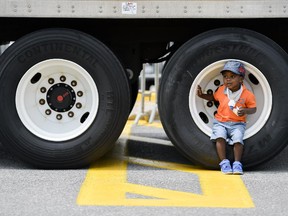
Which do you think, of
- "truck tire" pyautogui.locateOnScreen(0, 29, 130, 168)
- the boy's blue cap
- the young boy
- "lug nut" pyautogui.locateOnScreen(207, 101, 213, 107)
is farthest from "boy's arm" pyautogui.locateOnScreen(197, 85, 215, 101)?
"truck tire" pyautogui.locateOnScreen(0, 29, 130, 168)

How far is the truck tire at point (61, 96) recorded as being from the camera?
23.1ft

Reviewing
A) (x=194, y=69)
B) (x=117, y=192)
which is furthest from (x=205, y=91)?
(x=117, y=192)

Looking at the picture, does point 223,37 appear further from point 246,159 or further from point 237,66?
point 246,159

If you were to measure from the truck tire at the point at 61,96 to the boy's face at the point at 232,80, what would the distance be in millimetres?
797

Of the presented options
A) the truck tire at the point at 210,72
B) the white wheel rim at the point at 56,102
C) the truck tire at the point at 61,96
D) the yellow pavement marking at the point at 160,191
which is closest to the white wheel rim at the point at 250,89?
the truck tire at the point at 210,72

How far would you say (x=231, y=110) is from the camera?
7.09 m

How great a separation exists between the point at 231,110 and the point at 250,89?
0.92ft

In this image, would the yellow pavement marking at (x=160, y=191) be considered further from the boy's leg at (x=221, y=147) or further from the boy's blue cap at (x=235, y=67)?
the boy's blue cap at (x=235, y=67)

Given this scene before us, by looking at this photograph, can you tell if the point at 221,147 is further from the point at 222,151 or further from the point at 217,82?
the point at 217,82

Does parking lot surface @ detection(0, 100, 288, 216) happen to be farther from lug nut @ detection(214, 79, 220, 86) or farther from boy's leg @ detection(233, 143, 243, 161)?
lug nut @ detection(214, 79, 220, 86)

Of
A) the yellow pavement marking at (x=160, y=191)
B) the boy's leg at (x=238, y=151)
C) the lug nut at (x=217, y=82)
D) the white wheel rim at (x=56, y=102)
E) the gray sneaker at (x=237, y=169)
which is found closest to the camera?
the yellow pavement marking at (x=160, y=191)

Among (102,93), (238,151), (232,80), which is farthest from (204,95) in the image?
(102,93)

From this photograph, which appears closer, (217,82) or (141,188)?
(141,188)

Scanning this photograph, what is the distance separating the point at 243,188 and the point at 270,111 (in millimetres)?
949
